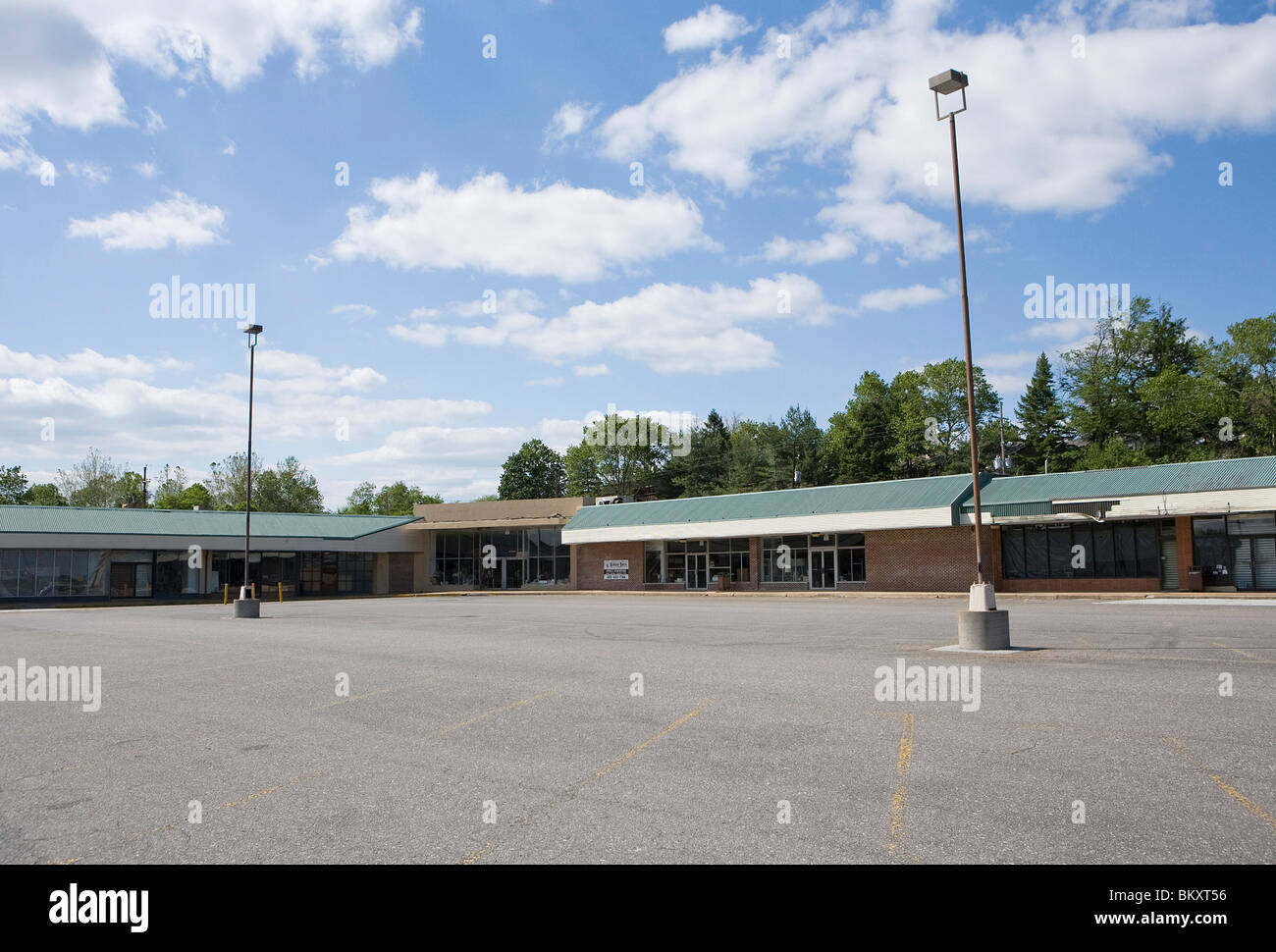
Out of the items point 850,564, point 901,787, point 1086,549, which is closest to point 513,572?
point 850,564

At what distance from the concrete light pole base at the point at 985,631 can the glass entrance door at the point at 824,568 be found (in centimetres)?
2683

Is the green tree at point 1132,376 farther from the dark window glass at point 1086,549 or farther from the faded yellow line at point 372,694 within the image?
the faded yellow line at point 372,694

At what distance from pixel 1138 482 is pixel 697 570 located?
21.8 m

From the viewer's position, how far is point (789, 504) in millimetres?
43125

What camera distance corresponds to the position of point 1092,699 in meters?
9.85

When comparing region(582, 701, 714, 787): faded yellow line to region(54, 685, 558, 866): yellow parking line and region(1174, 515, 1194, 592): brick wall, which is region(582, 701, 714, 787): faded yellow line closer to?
region(54, 685, 558, 866): yellow parking line

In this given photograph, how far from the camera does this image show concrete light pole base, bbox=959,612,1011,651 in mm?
14477

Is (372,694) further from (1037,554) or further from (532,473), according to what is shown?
(532,473)

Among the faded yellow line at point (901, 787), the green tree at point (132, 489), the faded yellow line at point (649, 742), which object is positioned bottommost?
the faded yellow line at point (649, 742)

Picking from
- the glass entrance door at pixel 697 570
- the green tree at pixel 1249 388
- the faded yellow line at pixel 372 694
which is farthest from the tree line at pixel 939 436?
the faded yellow line at pixel 372 694

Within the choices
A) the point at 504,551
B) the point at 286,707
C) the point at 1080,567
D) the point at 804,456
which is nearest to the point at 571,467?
the point at 804,456

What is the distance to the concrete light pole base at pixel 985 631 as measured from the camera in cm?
1448

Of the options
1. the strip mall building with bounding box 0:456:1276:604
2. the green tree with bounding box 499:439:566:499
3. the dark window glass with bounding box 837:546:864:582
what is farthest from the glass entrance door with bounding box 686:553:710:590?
the green tree with bounding box 499:439:566:499

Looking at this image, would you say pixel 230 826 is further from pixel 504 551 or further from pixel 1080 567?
Result: pixel 504 551
